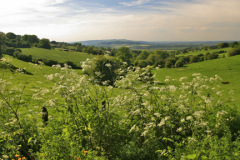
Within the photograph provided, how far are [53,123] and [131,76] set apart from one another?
368cm

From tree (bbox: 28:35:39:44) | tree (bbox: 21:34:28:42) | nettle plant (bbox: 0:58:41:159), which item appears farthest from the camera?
tree (bbox: 28:35:39:44)

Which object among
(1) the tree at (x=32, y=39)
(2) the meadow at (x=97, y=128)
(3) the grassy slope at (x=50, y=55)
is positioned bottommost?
(2) the meadow at (x=97, y=128)

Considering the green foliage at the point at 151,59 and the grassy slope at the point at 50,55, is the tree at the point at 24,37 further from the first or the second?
the green foliage at the point at 151,59

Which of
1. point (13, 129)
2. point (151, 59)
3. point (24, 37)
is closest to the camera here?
point (13, 129)

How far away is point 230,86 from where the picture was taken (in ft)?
106

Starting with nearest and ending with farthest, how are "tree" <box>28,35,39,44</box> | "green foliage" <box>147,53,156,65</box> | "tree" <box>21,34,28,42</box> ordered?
"green foliage" <box>147,53,156,65</box> → "tree" <box>21,34,28,42</box> → "tree" <box>28,35,39,44</box>

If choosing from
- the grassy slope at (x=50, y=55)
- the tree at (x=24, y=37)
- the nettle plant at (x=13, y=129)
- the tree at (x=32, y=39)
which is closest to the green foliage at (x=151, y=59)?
the grassy slope at (x=50, y=55)

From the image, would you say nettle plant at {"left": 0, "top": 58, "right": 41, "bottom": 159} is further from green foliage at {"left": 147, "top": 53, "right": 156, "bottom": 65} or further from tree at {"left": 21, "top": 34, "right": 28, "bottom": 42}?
tree at {"left": 21, "top": 34, "right": 28, "bottom": 42}

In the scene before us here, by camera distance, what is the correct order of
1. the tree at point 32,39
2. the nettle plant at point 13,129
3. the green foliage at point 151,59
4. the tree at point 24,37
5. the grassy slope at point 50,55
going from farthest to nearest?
the tree at point 32,39
the tree at point 24,37
the green foliage at point 151,59
the grassy slope at point 50,55
the nettle plant at point 13,129

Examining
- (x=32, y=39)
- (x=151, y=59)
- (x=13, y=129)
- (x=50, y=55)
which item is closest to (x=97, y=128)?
(x=13, y=129)

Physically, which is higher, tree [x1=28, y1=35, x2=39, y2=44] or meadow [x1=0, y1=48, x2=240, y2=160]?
tree [x1=28, y1=35, x2=39, y2=44]

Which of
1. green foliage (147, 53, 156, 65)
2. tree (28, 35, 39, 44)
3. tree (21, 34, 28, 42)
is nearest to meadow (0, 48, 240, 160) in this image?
green foliage (147, 53, 156, 65)

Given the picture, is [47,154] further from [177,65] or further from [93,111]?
[177,65]

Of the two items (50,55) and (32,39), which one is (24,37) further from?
(50,55)
